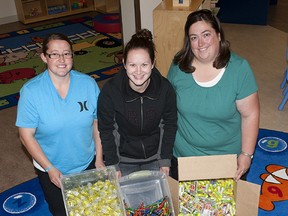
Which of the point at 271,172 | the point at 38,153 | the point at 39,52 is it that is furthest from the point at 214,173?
the point at 39,52

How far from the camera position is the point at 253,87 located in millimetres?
1906

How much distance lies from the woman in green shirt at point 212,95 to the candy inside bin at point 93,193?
48 cm

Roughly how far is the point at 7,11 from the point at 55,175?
527 cm

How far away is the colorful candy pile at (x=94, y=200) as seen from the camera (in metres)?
1.69

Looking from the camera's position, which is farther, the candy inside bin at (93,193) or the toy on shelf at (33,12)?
the toy on shelf at (33,12)

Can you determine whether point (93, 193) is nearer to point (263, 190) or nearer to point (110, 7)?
point (263, 190)

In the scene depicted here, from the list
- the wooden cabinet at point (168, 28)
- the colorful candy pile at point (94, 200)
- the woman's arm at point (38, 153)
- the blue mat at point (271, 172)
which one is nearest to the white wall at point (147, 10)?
the wooden cabinet at point (168, 28)

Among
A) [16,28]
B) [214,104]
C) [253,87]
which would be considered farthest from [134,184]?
[16,28]

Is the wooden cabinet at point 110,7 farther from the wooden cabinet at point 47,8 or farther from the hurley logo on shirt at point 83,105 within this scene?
the hurley logo on shirt at point 83,105

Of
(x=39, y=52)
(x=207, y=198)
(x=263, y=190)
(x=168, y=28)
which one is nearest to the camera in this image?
(x=207, y=198)

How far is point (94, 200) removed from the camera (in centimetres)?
174

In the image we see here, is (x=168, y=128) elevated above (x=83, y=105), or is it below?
below

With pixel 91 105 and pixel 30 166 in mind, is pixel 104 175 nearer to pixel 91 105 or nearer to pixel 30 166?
pixel 91 105

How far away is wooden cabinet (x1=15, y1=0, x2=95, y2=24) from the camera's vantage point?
21.1 feet
